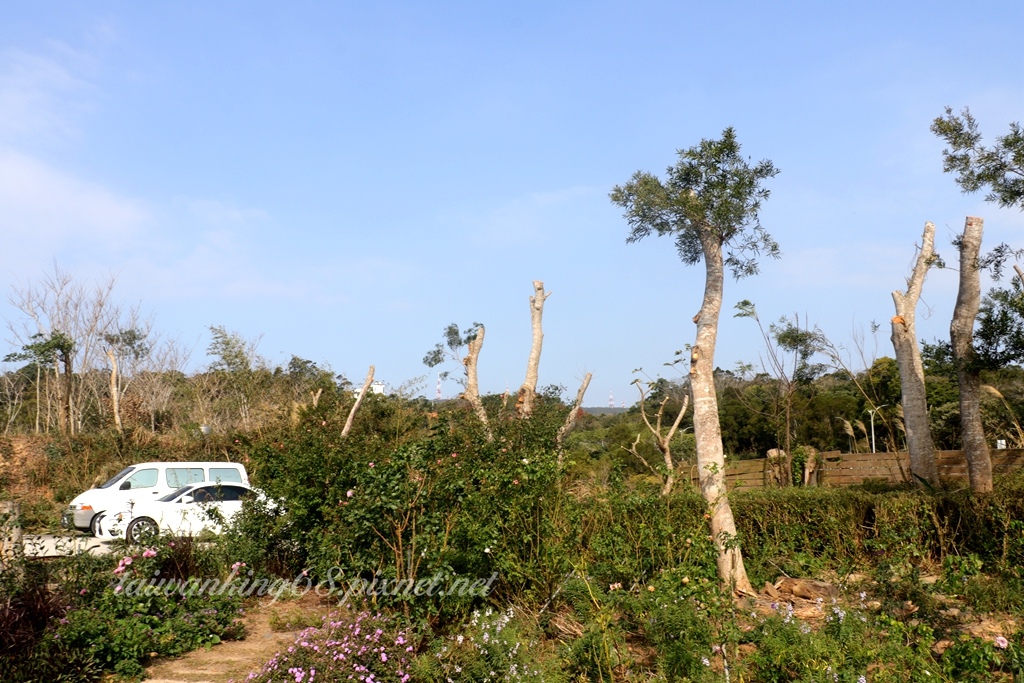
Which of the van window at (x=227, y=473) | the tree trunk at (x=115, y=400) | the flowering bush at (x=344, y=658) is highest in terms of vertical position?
the tree trunk at (x=115, y=400)

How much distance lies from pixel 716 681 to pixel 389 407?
14.3m

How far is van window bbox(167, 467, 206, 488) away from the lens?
Answer: 47.4 ft

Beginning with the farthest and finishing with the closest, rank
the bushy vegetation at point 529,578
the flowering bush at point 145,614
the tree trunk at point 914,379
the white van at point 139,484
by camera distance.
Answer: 1. the white van at point 139,484
2. the tree trunk at point 914,379
3. the flowering bush at point 145,614
4. the bushy vegetation at point 529,578

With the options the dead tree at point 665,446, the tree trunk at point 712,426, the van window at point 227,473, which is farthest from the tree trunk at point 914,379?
the van window at point 227,473

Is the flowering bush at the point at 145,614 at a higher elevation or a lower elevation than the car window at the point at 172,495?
lower

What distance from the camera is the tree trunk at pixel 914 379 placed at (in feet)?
32.8

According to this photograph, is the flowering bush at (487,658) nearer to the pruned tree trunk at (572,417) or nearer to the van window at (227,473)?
the pruned tree trunk at (572,417)

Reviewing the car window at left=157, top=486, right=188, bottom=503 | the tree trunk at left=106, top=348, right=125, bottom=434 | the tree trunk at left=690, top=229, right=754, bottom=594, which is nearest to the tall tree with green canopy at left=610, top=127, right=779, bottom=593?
the tree trunk at left=690, top=229, right=754, bottom=594

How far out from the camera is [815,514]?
8.01 meters

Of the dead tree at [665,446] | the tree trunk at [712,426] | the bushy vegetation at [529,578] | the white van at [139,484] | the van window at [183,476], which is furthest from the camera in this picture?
the van window at [183,476]

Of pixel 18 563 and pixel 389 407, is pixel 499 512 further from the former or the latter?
pixel 389 407

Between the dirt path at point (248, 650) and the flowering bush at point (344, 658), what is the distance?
0.33m

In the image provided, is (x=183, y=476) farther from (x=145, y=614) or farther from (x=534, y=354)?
(x=145, y=614)

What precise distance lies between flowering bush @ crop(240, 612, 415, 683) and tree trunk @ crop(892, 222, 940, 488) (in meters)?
6.84
